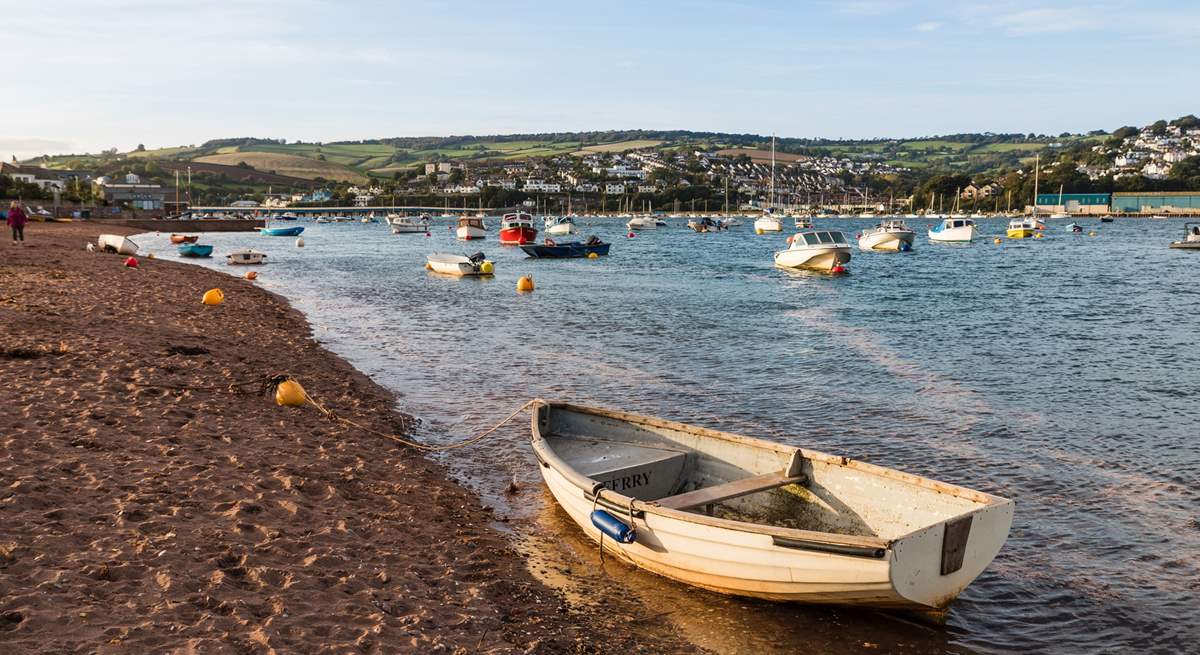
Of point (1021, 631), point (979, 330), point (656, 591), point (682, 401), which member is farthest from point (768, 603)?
point (979, 330)

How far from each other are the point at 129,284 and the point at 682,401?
18.9 meters

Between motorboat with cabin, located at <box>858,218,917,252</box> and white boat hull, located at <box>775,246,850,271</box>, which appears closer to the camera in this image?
white boat hull, located at <box>775,246,850,271</box>

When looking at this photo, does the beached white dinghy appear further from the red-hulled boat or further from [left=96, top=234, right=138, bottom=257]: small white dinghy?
the red-hulled boat

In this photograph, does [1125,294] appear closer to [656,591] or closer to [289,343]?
[289,343]

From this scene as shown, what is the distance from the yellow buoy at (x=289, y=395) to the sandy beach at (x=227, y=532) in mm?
204

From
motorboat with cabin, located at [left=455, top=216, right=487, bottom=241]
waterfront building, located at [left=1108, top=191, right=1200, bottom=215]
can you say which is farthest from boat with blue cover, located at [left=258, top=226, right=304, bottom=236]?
waterfront building, located at [left=1108, top=191, right=1200, bottom=215]

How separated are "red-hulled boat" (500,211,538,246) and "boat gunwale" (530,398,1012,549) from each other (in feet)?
204

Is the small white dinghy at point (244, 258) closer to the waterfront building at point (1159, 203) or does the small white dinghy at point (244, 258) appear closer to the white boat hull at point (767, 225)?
the white boat hull at point (767, 225)

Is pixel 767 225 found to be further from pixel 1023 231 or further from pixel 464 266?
pixel 464 266

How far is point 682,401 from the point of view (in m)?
16.6

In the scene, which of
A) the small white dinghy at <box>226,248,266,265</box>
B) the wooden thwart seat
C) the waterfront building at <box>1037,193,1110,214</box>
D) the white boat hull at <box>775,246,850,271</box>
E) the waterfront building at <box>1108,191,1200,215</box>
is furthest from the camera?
the waterfront building at <box>1037,193,1110,214</box>

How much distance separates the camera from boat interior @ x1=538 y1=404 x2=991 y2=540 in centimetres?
844

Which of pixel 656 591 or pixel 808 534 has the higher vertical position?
pixel 808 534

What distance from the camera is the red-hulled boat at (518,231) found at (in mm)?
73250
